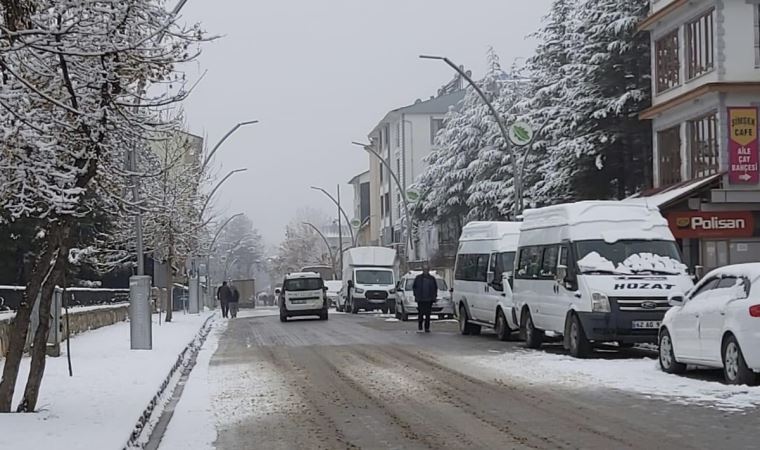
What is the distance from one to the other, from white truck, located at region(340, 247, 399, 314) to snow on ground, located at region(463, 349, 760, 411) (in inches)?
1187

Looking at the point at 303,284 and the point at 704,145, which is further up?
the point at 704,145

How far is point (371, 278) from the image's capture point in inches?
2061

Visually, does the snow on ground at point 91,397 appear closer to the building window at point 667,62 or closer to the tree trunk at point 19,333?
the tree trunk at point 19,333

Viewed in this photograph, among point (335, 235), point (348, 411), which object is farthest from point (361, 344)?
point (335, 235)

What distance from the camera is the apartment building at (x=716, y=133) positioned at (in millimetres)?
31797

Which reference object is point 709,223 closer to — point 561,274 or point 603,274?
point 561,274

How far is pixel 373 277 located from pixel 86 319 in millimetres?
25192

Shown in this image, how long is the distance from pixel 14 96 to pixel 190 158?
54683mm

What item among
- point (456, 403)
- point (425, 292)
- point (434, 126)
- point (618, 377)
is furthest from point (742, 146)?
point (434, 126)

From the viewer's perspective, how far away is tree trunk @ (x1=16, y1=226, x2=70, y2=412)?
457 inches

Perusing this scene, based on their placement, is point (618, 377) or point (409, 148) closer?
point (618, 377)

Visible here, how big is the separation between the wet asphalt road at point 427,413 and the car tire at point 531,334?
9.26 ft

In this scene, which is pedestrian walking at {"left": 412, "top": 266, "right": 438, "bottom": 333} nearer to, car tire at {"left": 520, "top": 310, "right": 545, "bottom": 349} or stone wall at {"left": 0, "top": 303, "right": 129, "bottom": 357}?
car tire at {"left": 520, "top": 310, "right": 545, "bottom": 349}

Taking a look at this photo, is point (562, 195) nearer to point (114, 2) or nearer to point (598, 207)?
point (598, 207)
